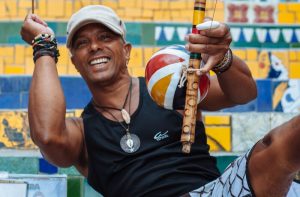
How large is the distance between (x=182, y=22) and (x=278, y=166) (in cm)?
220

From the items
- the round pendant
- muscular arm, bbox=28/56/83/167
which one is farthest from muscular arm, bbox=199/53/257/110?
muscular arm, bbox=28/56/83/167

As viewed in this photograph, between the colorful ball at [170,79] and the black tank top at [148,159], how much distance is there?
29 cm

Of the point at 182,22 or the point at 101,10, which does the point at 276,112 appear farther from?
the point at 101,10

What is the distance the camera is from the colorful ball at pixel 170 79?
9.48 ft

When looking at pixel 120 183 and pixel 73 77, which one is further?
pixel 73 77

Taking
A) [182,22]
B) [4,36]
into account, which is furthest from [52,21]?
[182,22]

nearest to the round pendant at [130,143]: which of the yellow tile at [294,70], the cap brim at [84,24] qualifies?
the cap brim at [84,24]

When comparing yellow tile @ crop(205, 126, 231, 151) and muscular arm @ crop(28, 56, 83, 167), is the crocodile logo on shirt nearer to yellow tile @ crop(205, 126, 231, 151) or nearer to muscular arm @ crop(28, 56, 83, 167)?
muscular arm @ crop(28, 56, 83, 167)

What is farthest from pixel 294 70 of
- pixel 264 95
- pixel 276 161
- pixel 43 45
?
pixel 276 161

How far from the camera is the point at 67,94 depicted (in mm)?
4367

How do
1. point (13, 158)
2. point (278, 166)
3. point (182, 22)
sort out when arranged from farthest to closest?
1. point (182, 22)
2. point (13, 158)
3. point (278, 166)

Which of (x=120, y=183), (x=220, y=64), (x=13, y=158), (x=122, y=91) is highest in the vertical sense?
(x=220, y=64)

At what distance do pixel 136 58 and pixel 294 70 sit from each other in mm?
960

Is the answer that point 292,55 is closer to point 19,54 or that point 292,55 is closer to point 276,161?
point 19,54
